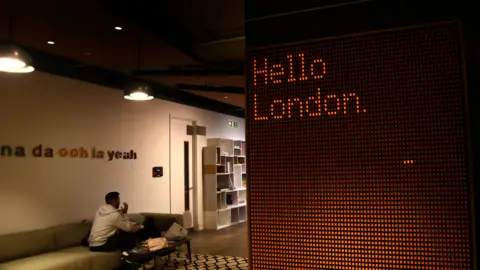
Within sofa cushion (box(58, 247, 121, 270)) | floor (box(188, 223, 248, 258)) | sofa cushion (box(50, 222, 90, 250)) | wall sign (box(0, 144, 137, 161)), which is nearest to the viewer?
sofa cushion (box(58, 247, 121, 270))

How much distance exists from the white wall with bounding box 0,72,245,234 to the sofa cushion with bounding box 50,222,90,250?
239mm

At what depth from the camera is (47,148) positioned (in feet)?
19.0

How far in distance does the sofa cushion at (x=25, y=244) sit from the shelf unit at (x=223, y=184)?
450 cm

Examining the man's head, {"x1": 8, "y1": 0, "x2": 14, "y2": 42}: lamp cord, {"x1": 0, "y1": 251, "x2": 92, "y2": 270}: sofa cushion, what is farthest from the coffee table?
{"x1": 8, "y1": 0, "x2": 14, "y2": 42}: lamp cord

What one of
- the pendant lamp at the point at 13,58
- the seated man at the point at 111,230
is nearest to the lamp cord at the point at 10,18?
the pendant lamp at the point at 13,58

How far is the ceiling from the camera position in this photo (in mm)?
4164

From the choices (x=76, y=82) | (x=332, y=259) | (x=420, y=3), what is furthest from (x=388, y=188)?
(x=76, y=82)

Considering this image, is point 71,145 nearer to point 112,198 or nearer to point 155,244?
point 112,198

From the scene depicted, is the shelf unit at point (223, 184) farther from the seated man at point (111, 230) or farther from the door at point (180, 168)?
the seated man at point (111, 230)

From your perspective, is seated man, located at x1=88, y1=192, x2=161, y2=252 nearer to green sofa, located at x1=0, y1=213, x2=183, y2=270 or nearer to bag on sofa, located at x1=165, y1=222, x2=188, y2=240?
green sofa, located at x1=0, y1=213, x2=183, y2=270

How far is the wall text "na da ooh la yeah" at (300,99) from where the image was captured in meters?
1.88

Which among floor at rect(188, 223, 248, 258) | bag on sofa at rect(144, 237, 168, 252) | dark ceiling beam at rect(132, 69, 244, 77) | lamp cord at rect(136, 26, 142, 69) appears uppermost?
lamp cord at rect(136, 26, 142, 69)

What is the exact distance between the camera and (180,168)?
9.09m

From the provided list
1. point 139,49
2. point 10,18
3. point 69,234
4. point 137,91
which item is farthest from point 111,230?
point 10,18
